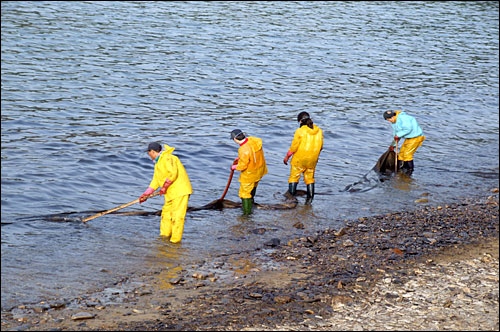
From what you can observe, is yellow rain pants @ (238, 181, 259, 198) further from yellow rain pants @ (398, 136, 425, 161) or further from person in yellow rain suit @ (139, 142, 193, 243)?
yellow rain pants @ (398, 136, 425, 161)

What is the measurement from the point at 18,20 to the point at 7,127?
13.8 m

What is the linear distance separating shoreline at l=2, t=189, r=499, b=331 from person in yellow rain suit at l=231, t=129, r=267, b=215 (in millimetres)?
2017

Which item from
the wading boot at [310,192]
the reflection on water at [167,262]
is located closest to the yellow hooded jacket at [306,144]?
the wading boot at [310,192]

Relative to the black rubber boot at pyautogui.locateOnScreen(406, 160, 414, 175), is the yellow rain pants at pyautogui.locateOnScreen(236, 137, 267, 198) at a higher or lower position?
higher

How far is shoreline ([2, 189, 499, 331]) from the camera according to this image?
9258 millimetres

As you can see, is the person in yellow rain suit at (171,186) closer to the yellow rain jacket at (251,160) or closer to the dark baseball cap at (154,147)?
the dark baseball cap at (154,147)

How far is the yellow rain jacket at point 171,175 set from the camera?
1228 centimetres

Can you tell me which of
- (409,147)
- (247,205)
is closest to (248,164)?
(247,205)

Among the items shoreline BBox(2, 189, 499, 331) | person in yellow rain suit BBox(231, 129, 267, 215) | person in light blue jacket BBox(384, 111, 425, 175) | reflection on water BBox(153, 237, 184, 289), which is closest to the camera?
shoreline BBox(2, 189, 499, 331)

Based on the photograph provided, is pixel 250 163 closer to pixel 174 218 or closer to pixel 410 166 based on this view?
pixel 174 218

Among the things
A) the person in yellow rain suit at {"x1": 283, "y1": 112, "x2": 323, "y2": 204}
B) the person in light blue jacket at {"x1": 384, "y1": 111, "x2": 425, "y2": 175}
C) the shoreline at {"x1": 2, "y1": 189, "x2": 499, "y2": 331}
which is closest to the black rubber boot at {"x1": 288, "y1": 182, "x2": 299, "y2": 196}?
the person in yellow rain suit at {"x1": 283, "y1": 112, "x2": 323, "y2": 204}

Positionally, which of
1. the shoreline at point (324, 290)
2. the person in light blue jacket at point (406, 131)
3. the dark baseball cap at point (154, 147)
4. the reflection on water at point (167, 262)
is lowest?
the reflection on water at point (167, 262)

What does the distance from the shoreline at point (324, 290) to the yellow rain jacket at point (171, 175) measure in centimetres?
143

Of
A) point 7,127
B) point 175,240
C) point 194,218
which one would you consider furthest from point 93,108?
point 175,240
